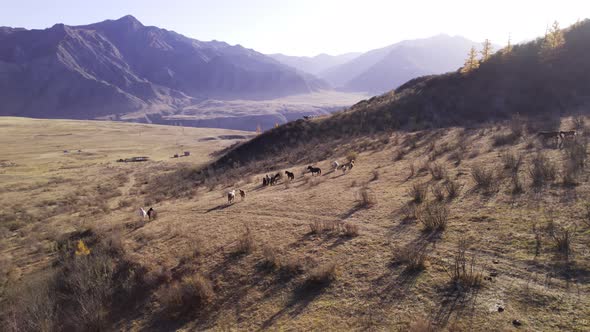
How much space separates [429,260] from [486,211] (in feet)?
11.5

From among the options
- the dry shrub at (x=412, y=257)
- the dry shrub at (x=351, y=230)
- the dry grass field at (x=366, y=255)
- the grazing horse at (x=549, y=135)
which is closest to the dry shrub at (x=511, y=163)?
the dry grass field at (x=366, y=255)

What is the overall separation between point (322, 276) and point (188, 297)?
378 cm

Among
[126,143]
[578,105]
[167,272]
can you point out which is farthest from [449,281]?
[126,143]

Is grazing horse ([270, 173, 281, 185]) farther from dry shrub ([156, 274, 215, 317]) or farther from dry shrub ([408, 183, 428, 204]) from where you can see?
dry shrub ([156, 274, 215, 317])

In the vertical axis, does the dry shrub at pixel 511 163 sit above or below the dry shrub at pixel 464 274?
above

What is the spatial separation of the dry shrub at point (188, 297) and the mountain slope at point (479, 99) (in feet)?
102

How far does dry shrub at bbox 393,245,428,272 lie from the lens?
8.00 meters

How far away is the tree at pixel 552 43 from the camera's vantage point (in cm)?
4616

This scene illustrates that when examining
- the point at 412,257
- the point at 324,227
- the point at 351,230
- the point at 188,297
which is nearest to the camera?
the point at 412,257

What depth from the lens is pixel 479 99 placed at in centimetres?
4512

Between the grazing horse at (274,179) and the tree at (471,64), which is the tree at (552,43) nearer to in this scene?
the tree at (471,64)

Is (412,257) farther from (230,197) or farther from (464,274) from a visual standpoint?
(230,197)

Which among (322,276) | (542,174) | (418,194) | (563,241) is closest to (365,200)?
(418,194)

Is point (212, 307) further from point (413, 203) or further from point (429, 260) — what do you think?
point (413, 203)
